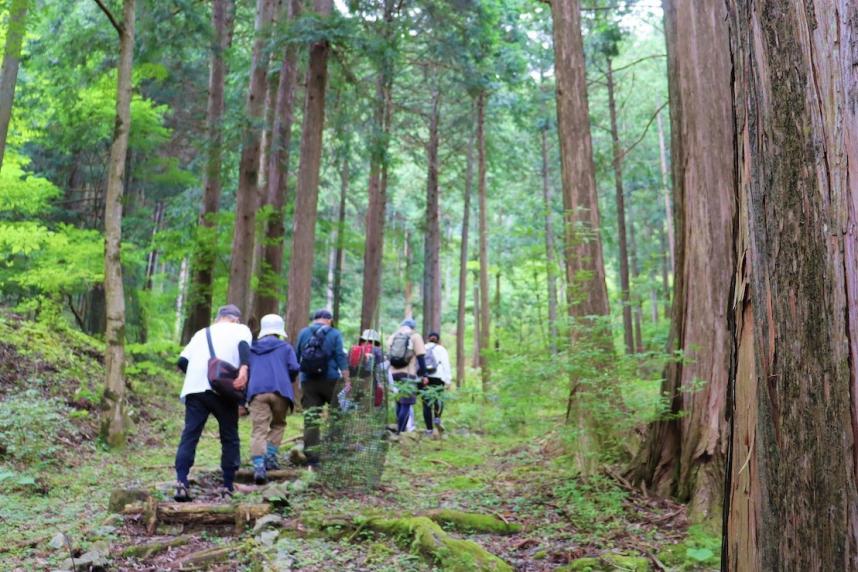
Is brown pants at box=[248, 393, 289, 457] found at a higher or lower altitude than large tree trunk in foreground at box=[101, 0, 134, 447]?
lower

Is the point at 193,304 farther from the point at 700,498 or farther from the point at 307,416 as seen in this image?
the point at 700,498

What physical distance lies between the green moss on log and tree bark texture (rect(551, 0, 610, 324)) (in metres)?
2.52

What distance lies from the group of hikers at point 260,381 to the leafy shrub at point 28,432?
176 centimetres

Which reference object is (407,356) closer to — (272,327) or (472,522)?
(272,327)

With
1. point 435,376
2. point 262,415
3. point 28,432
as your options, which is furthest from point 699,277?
point 28,432

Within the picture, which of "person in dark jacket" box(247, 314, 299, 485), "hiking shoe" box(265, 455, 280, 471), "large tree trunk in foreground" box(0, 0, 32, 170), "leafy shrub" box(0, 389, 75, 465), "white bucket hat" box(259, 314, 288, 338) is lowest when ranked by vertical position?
"hiking shoe" box(265, 455, 280, 471)

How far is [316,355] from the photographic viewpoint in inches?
335

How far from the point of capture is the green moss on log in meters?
6.16

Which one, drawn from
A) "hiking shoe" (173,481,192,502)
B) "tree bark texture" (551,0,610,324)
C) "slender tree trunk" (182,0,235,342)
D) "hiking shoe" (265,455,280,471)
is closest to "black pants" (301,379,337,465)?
"hiking shoe" (265,455,280,471)

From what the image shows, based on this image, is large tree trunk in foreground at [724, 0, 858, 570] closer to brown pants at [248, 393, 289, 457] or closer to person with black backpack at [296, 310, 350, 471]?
brown pants at [248, 393, 289, 457]

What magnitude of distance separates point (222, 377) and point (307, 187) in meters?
7.59

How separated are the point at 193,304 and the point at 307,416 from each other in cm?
996

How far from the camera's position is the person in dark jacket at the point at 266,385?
7.62 m

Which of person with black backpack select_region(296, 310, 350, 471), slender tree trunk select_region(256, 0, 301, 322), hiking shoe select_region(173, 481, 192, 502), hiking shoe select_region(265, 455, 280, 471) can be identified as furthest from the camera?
slender tree trunk select_region(256, 0, 301, 322)
